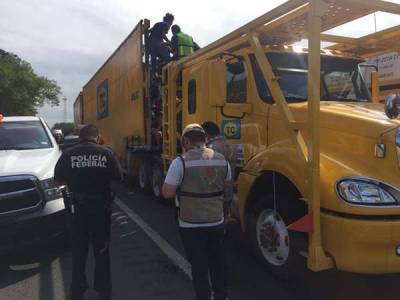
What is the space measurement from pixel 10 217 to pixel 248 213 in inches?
108

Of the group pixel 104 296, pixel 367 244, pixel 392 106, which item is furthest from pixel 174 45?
pixel 367 244

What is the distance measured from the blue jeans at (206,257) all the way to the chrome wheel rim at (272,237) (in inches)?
33.1

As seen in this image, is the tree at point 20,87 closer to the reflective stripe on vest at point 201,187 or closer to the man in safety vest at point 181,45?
the man in safety vest at point 181,45

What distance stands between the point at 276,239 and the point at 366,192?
1.15 m

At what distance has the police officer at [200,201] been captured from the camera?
3.74m

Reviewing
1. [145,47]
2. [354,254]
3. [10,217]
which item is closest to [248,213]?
[354,254]

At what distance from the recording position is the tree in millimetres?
56375

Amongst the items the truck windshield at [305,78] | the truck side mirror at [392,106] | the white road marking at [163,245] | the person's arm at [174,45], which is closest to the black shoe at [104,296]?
the white road marking at [163,245]

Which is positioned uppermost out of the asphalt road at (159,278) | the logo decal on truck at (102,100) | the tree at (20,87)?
the tree at (20,87)

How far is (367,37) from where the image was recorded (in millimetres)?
6176

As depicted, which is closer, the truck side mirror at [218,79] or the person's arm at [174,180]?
the person's arm at [174,180]

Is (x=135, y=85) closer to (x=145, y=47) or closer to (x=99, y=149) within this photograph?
(x=145, y=47)

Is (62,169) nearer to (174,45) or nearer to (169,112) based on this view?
(169,112)

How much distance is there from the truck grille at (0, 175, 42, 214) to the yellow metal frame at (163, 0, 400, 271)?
283 centimetres
